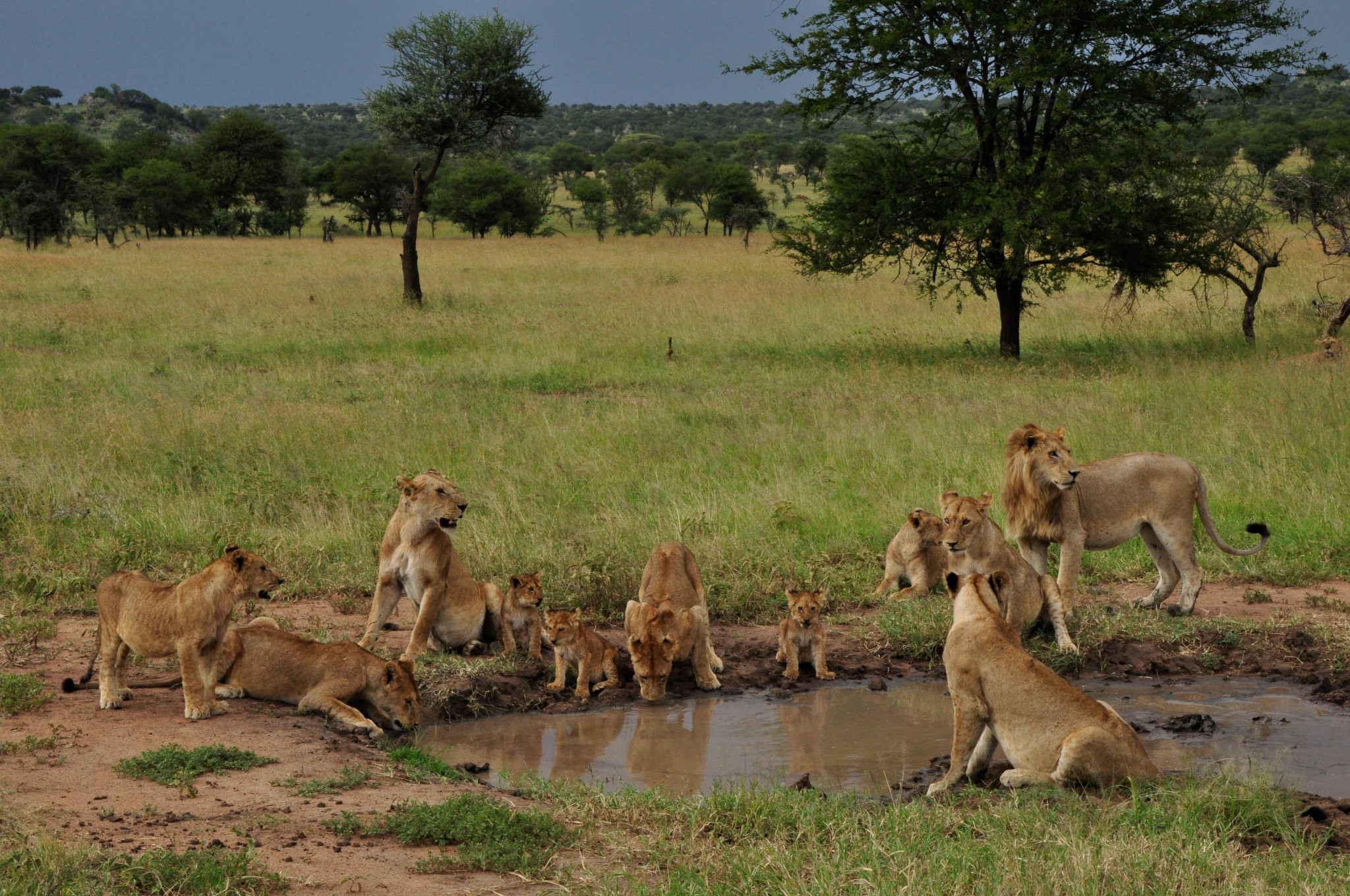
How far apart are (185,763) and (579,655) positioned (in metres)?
2.29

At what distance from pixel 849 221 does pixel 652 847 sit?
16678mm

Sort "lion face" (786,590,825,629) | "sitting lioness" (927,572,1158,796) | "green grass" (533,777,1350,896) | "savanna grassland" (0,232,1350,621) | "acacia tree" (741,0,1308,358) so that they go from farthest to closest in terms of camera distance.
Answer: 1. "acacia tree" (741,0,1308,358)
2. "savanna grassland" (0,232,1350,621)
3. "lion face" (786,590,825,629)
4. "sitting lioness" (927,572,1158,796)
5. "green grass" (533,777,1350,896)

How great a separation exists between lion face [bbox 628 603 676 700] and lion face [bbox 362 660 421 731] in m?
1.26

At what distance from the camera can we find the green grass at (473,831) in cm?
464

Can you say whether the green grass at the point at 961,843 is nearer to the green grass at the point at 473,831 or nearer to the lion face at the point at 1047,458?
the green grass at the point at 473,831

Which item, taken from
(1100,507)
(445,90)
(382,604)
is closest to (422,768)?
(382,604)

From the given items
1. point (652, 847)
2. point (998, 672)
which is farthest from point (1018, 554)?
point (652, 847)

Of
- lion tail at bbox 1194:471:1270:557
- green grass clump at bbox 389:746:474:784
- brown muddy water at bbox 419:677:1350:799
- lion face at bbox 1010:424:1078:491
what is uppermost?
lion face at bbox 1010:424:1078:491

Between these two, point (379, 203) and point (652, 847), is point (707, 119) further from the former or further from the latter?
point (652, 847)

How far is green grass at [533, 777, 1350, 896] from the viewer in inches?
167

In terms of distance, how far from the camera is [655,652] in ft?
23.3

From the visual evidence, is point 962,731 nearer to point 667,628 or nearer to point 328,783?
point 667,628

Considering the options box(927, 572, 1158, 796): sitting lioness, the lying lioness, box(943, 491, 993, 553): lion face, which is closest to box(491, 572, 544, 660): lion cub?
the lying lioness

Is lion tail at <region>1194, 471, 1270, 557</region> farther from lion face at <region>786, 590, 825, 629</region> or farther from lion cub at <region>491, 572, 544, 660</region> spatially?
lion cub at <region>491, 572, 544, 660</region>
